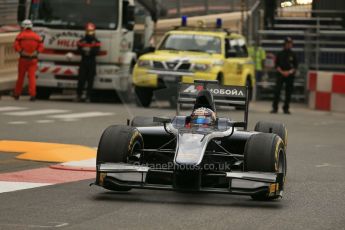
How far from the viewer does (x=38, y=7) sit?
97.6 ft

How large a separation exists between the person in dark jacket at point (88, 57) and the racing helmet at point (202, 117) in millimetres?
16565

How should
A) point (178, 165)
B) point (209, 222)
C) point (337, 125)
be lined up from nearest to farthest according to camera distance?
point (209, 222)
point (178, 165)
point (337, 125)

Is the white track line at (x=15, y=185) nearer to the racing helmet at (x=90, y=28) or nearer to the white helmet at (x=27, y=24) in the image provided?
the white helmet at (x=27, y=24)

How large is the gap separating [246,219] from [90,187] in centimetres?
261

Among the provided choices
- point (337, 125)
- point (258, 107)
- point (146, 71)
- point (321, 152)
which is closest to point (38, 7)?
point (146, 71)

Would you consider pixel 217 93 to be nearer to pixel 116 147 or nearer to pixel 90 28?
pixel 116 147

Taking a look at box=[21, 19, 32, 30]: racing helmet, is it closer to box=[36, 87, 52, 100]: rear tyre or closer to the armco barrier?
box=[36, 87, 52, 100]: rear tyre

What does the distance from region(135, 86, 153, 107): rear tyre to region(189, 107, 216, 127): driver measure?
50.8 feet

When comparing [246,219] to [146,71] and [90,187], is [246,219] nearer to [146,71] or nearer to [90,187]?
[90,187]

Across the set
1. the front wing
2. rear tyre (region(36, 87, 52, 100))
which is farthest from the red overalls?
the front wing

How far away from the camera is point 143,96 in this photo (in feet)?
92.2

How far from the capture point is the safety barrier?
30.2 m

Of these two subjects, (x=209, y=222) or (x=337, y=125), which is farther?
(x=337, y=125)

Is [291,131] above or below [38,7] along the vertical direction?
below
